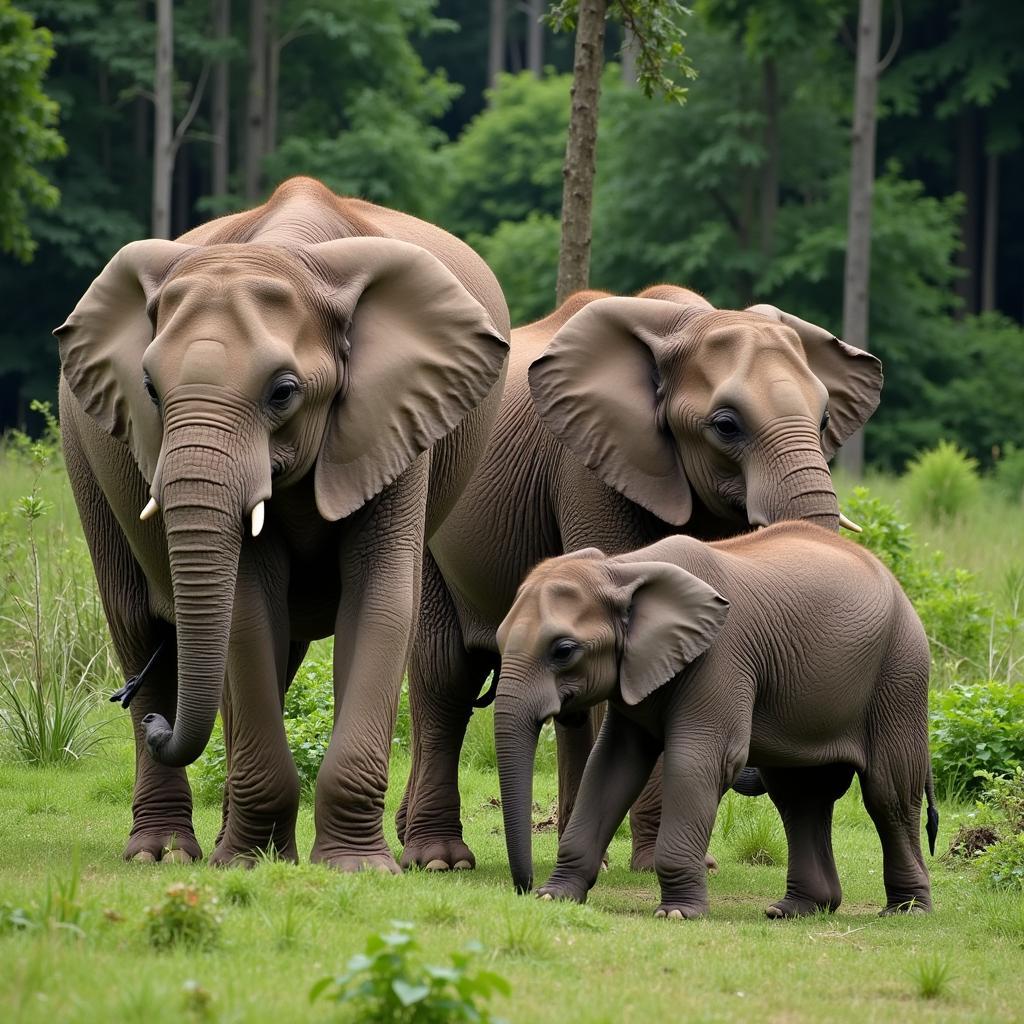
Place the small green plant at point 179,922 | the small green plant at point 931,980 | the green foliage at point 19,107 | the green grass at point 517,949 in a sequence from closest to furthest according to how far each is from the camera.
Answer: the green grass at point 517,949, the small green plant at point 179,922, the small green plant at point 931,980, the green foliage at point 19,107

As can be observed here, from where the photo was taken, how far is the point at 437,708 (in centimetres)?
1057

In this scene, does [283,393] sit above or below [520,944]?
above

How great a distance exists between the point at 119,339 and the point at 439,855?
317 centimetres

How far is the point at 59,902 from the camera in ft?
19.8

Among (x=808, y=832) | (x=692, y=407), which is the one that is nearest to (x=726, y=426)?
(x=692, y=407)

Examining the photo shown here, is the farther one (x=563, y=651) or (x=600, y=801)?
(x=600, y=801)

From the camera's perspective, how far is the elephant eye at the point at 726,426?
29.5ft

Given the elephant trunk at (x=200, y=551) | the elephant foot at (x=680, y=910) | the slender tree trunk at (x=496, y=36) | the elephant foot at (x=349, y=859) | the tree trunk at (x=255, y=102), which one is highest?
the slender tree trunk at (x=496, y=36)

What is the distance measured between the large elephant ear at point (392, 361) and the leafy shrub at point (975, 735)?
4384mm

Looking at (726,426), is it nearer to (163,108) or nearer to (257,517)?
(257,517)

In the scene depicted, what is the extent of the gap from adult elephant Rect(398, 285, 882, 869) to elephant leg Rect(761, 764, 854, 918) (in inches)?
42.2

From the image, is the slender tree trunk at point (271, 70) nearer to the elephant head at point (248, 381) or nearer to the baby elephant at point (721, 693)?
the elephant head at point (248, 381)

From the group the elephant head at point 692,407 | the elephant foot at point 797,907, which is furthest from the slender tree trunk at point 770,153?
the elephant foot at point 797,907

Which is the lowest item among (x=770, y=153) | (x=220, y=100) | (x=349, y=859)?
(x=349, y=859)
